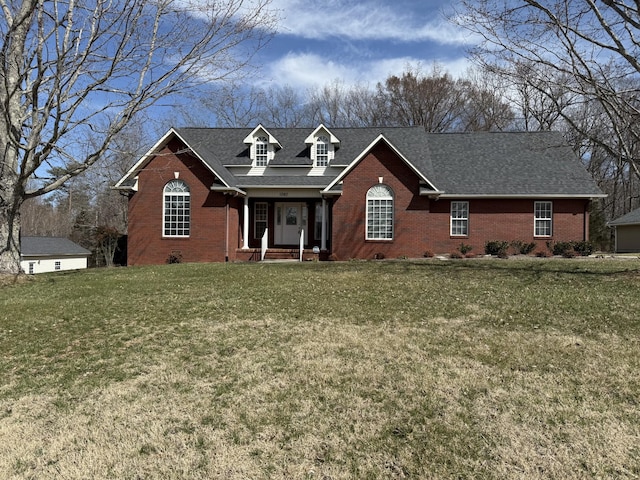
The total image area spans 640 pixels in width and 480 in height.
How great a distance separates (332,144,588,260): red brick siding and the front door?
3.30 metres

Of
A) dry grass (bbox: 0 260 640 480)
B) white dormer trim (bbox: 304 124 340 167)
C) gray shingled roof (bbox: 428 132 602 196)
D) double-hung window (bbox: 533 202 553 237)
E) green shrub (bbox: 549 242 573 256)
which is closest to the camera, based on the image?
dry grass (bbox: 0 260 640 480)

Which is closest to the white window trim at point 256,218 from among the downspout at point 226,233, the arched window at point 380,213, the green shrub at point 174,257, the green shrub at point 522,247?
the downspout at point 226,233

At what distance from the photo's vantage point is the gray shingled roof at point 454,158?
2058 centimetres

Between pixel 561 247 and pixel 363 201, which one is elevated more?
pixel 363 201

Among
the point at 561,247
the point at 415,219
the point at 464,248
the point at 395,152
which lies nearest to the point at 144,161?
the point at 395,152

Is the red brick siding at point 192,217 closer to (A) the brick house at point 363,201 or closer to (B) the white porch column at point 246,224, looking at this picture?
(A) the brick house at point 363,201

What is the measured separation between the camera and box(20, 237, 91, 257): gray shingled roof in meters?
37.9

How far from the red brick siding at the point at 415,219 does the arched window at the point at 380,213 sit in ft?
0.77

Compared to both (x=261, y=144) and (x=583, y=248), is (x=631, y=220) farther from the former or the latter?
(x=261, y=144)

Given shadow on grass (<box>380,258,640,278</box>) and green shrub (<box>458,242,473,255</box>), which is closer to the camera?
shadow on grass (<box>380,258,640,278</box>)

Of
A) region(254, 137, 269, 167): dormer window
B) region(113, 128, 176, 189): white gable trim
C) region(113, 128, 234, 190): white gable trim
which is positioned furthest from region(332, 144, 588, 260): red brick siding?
region(113, 128, 176, 189): white gable trim

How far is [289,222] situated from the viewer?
75.3 ft

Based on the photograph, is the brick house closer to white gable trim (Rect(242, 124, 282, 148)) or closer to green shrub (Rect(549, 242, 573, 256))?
white gable trim (Rect(242, 124, 282, 148))

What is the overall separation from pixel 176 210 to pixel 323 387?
17415 mm
